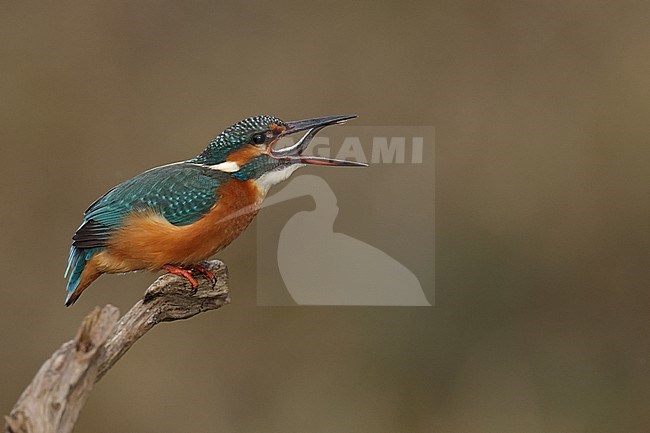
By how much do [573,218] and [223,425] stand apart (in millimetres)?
1949

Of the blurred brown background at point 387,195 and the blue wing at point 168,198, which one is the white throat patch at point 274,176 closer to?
the blue wing at point 168,198

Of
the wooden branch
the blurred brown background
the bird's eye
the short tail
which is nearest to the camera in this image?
the wooden branch

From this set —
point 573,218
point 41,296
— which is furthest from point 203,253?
point 573,218

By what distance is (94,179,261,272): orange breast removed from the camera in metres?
2.40

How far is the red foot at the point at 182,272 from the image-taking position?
Result: 2.43 meters

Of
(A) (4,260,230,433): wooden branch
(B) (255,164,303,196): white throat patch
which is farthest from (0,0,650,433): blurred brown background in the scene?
(A) (4,260,230,433): wooden branch

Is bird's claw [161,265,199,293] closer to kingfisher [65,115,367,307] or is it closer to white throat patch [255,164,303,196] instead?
kingfisher [65,115,367,307]

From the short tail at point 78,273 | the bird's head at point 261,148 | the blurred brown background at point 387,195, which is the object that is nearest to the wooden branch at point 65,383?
the short tail at point 78,273

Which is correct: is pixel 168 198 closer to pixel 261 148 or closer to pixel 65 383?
pixel 261 148

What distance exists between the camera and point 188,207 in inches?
96.3

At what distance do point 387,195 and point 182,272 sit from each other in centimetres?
221

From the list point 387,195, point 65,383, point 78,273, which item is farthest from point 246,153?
point 387,195

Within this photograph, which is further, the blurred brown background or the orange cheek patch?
the blurred brown background


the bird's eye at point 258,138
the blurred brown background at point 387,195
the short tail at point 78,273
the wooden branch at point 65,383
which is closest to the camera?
the wooden branch at point 65,383
